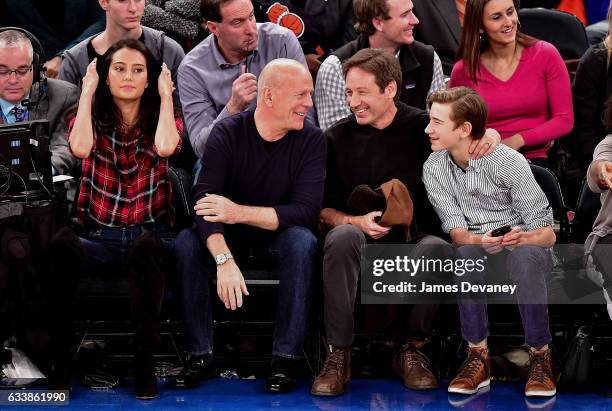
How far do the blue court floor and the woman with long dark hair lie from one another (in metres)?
0.53

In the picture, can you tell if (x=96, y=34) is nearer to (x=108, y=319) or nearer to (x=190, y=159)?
(x=190, y=159)

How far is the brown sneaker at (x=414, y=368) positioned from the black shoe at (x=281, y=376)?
42 cm

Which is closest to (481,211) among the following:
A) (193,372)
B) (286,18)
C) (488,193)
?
(488,193)

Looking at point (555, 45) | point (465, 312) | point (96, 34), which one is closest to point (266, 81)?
point (465, 312)

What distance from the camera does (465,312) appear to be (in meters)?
4.31

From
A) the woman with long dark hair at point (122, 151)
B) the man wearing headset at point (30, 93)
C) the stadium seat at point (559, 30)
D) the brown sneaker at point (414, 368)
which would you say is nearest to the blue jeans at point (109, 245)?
the woman with long dark hair at point (122, 151)

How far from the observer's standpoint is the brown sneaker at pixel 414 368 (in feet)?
14.1

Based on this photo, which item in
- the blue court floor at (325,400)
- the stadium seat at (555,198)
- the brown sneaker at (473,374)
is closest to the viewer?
the blue court floor at (325,400)

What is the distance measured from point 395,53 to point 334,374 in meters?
1.80

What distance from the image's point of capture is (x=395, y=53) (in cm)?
538

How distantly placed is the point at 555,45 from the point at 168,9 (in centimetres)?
199

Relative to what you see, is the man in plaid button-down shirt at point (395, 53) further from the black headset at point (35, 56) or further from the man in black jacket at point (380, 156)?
the black headset at point (35, 56)

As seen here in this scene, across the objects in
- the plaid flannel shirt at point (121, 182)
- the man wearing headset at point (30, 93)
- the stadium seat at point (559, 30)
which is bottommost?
the plaid flannel shirt at point (121, 182)

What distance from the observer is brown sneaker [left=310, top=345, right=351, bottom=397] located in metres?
4.23
